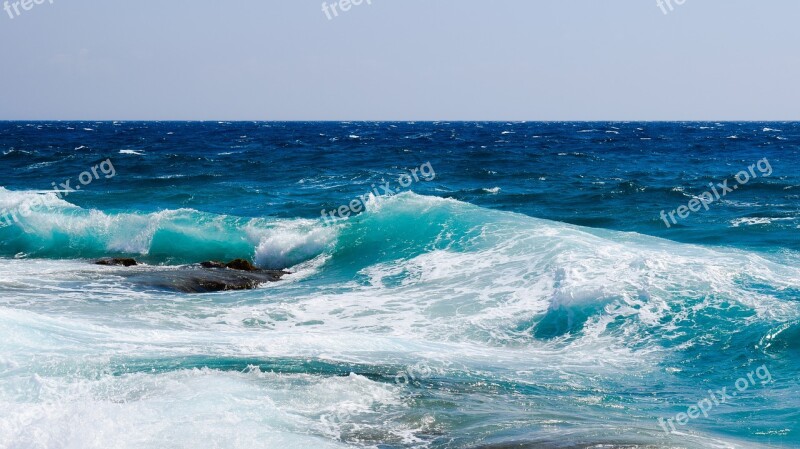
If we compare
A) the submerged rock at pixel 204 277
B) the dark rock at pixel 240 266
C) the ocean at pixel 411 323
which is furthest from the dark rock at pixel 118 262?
the dark rock at pixel 240 266

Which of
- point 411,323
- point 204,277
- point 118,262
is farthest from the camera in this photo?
point 118,262

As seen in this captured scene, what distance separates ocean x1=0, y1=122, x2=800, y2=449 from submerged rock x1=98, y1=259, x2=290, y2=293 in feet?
0.65

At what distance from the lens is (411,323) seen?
43.0 ft

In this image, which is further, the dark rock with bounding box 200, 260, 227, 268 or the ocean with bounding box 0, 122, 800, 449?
the dark rock with bounding box 200, 260, 227, 268

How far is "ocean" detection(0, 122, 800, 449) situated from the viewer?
25.1ft

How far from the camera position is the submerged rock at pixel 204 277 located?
50.6 feet

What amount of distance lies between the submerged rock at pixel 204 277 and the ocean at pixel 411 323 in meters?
0.20

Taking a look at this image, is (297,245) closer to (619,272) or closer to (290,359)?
(619,272)

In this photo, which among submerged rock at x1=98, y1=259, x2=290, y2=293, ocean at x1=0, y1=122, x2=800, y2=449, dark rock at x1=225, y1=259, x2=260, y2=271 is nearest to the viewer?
ocean at x1=0, y1=122, x2=800, y2=449

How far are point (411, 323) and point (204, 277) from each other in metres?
5.13

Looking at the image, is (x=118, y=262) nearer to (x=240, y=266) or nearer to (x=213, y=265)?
(x=213, y=265)

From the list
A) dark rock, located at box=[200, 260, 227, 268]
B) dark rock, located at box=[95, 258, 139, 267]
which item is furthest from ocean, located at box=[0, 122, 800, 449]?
dark rock, located at box=[200, 260, 227, 268]

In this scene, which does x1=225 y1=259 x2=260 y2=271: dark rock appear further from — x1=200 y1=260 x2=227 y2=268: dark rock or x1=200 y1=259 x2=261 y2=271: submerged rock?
x1=200 y1=260 x2=227 y2=268: dark rock

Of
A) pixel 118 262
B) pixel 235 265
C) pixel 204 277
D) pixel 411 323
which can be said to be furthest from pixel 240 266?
pixel 411 323
